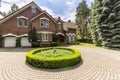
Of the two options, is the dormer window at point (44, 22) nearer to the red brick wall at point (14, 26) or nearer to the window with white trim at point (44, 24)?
the window with white trim at point (44, 24)

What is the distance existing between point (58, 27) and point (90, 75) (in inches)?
888

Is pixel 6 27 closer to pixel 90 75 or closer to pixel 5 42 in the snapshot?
pixel 5 42

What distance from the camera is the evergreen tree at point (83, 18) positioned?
45594 millimetres

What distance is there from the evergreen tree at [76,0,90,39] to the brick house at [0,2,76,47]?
20.9 meters

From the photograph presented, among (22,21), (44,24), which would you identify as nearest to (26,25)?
(22,21)

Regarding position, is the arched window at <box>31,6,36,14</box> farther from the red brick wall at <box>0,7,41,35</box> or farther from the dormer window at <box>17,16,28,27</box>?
the dormer window at <box>17,16,28,27</box>

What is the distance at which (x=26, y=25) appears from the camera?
23938 mm

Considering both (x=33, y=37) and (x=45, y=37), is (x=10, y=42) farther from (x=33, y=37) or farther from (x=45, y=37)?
(x=45, y=37)

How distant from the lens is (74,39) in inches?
1326

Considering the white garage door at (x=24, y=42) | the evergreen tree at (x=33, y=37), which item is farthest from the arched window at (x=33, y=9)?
the white garage door at (x=24, y=42)

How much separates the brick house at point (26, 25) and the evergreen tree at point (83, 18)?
20.9 m

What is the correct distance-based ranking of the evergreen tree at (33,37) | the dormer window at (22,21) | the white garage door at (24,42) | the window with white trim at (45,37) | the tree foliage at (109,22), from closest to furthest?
the tree foliage at (109,22) < the evergreen tree at (33,37) < the dormer window at (22,21) < the white garage door at (24,42) < the window with white trim at (45,37)

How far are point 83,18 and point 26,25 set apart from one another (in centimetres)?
2933

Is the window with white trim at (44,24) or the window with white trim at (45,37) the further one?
the window with white trim at (45,37)
